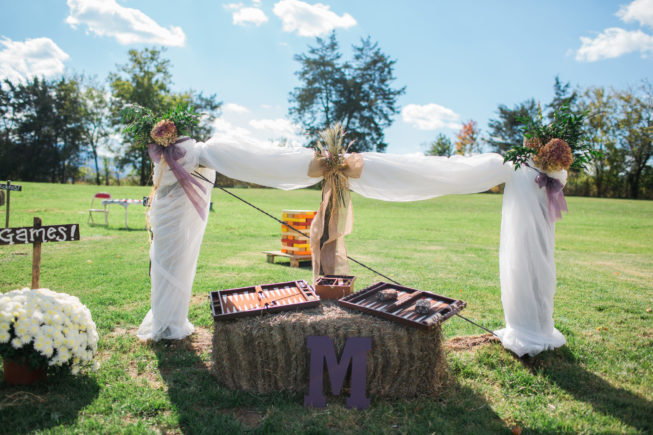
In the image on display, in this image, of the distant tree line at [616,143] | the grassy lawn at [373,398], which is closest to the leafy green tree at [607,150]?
the distant tree line at [616,143]

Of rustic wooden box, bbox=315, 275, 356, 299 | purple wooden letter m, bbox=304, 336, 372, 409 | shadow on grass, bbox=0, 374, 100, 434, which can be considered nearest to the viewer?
shadow on grass, bbox=0, 374, 100, 434

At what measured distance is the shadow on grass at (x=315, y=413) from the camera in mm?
3137

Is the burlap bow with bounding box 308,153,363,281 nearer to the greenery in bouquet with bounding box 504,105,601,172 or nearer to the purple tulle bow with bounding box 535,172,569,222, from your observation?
the greenery in bouquet with bounding box 504,105,601,172

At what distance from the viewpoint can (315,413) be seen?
10.8 feet

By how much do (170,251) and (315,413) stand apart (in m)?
2.41

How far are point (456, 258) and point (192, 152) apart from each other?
8170 millimetres

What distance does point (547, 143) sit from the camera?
433 centimetres

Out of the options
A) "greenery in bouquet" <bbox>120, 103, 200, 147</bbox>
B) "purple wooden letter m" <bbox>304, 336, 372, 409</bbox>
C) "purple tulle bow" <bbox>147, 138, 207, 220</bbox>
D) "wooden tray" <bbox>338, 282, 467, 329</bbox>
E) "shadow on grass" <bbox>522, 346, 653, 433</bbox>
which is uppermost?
"greenery in bouquet" <bbox>120, 103, 200, 147</bbox>

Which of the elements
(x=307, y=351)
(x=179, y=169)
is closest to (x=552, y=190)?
(x=307, y=351)

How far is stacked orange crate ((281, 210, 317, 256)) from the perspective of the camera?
362 inches

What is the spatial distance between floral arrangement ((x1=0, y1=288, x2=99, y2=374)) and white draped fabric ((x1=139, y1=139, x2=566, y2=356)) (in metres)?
1.07

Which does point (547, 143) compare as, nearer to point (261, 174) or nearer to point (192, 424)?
point (261, 174)

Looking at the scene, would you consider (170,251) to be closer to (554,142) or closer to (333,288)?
(333,288)

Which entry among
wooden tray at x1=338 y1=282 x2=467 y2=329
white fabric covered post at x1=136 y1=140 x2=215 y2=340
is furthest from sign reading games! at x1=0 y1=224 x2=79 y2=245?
wooden tray at x1=338 y1=282 x2=467 y2=329
